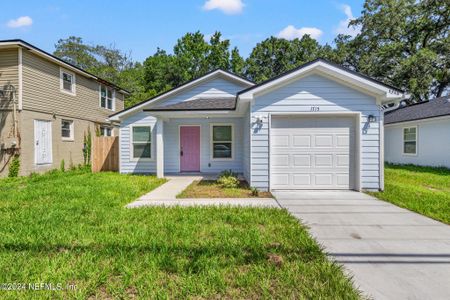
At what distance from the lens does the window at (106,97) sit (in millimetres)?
17364

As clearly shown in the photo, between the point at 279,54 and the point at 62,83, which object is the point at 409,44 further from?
the point at 62,83

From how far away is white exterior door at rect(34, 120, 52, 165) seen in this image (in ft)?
38.5

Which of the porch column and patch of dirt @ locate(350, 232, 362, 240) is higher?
the porch column

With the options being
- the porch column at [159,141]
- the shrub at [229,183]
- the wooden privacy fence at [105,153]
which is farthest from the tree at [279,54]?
the shrub at [229,183]

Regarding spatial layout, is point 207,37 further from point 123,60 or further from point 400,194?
point 400,194

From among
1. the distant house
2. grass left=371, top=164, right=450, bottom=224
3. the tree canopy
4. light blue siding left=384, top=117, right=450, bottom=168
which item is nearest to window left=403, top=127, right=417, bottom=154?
the distant house

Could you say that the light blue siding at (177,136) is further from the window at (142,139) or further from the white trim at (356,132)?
the white trim at (356,132)

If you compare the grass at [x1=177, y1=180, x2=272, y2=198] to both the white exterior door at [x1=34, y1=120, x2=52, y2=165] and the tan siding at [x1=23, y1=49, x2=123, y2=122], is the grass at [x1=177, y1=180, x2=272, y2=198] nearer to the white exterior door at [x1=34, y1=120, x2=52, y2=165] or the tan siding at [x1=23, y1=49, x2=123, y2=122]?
the white exterior door at [x1=34, y1=120, x2=52, y2=165]

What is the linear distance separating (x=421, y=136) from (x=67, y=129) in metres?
19.5

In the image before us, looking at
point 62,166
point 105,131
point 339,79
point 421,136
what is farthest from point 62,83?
point 421,136

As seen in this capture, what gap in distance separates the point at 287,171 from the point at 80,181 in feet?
24.3

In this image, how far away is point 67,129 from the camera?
13984 millimetres

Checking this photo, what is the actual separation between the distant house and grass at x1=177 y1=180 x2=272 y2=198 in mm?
10977

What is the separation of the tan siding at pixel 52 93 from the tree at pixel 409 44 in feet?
81.0
